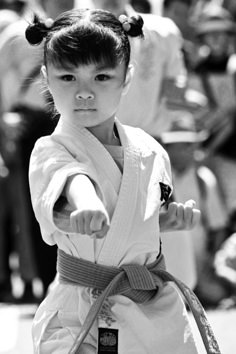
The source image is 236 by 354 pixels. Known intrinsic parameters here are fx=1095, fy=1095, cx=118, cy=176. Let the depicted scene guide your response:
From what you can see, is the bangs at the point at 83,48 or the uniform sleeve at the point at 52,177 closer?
the uniform sleeve at the point at 52,177

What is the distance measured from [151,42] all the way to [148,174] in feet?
7.23

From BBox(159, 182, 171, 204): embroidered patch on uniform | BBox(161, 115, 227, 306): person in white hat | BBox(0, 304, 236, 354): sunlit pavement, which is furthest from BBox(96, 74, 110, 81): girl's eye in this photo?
BBox(161, 115, 227, 306): person in white hat

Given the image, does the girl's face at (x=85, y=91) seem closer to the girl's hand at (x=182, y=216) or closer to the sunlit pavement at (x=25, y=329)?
the girl's hand at (x=182, y=216)

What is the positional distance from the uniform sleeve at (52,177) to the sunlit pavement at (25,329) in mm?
2353

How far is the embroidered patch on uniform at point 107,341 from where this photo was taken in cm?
382

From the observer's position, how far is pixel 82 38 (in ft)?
12.6

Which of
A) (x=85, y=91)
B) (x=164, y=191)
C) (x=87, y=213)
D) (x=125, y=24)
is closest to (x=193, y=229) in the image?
(x=164, y=191)

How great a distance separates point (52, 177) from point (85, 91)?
328 mm

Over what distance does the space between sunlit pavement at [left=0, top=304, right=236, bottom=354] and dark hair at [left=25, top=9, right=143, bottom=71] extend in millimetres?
2441

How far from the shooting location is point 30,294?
27.7 ft

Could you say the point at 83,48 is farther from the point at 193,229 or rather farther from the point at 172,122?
the point at 193,229

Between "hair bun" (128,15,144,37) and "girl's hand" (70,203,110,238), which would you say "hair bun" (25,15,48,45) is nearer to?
"hair bun" (128,15,144,37)

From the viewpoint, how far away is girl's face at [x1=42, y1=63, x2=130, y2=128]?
12.6ft

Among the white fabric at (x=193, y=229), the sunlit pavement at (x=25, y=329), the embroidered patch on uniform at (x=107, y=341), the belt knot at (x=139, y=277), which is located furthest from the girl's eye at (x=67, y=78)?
the sunlit pavement at (x=25, y=329)
